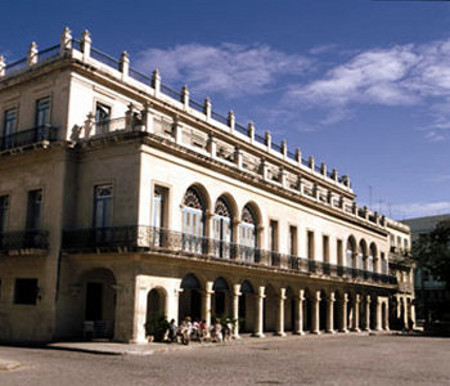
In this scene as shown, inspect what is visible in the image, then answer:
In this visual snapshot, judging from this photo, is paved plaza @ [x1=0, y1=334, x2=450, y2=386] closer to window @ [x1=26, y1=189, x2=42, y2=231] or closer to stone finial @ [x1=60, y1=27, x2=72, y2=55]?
window @ [x1=26, y1=189, x2=42, y2=231]

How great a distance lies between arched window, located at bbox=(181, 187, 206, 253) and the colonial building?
0.06m

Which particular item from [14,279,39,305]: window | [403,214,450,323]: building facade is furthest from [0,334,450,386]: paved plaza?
[403,214,450,323]: building facade

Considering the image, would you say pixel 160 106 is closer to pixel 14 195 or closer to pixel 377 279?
pixel 14 195

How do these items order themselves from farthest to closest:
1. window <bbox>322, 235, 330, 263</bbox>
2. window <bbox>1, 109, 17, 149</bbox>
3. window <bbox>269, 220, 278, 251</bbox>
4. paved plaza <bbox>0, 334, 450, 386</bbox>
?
window <bbox>322, 235, 330, 263</bbox> → window <bbox>269, 220, 278, 251</bbox> → window <bbox>1, 109, 17, 149</bbox> → paved plaza <bbox>0, 334, 450, 386</bbox>

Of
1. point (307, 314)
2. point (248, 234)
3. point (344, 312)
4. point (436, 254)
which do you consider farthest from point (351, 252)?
point (248, 234)

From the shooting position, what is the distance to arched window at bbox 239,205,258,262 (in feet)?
90.0

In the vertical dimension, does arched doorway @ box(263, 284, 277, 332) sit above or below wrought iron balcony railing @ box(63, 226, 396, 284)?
below

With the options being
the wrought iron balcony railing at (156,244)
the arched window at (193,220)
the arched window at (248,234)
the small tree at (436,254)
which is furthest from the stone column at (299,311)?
the small tree at (436,254)

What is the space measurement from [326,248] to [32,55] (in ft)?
70.4

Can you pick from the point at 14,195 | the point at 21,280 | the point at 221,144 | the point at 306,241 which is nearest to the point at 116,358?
the point at 21,280

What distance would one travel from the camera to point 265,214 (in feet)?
97.7

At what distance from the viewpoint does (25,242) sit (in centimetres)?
2289

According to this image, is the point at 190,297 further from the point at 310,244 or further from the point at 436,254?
the point at 436,254

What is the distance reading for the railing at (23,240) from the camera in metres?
22.6
